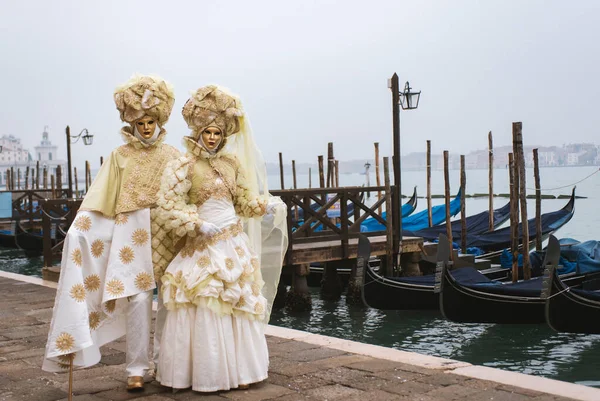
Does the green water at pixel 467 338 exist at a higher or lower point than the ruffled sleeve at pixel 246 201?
lower

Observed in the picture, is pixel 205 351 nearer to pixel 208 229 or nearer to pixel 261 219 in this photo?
pixel 208 229

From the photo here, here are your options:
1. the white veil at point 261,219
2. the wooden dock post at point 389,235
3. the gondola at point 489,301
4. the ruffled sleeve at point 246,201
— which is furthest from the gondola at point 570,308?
the ruffled sleeve at point 246,201

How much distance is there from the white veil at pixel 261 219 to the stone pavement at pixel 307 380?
1.15ft

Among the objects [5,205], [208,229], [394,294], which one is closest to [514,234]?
[394,294]

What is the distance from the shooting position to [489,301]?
7.33m

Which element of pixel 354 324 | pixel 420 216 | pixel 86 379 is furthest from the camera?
pixel 420 216

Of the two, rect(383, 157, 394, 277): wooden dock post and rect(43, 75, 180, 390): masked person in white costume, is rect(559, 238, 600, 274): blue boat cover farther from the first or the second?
rect(43, 75, 180, 390): masked person in white costume

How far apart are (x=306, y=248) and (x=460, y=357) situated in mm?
2493

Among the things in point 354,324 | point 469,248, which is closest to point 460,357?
point 354,324

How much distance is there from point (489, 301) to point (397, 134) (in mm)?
2539

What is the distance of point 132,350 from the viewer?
10.2 feet

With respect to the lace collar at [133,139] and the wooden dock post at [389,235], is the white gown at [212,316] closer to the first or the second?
the lace collar at [133,139]

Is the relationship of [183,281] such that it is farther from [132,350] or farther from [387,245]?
[387,245]

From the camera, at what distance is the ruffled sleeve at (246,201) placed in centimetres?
327
